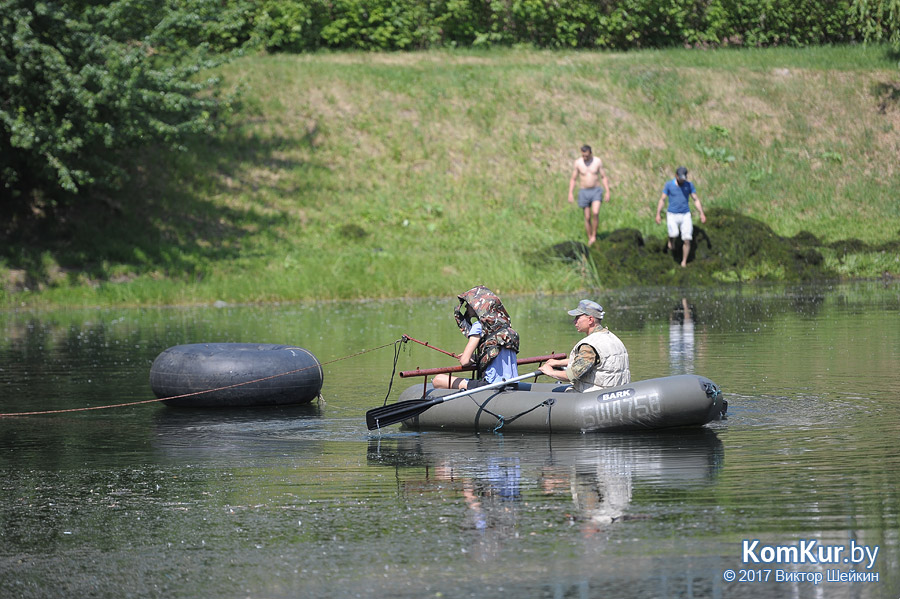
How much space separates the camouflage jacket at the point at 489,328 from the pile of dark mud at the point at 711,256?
1760cm

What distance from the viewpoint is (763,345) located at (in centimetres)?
1909

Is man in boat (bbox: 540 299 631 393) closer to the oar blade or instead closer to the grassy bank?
the oar blade

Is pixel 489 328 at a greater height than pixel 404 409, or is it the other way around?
pixel 489 328

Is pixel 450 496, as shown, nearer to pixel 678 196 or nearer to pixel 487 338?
pixel 487 338

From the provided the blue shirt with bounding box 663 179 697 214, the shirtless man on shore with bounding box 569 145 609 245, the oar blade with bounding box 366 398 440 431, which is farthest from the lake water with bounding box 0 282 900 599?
the shirtless man on shore with bounding box 569 145 609 245

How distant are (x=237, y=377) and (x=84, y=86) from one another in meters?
15.3

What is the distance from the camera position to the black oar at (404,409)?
12.7 m

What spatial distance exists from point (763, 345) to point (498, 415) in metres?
7.77

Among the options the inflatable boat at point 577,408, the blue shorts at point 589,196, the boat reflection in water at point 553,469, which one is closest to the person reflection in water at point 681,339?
the inflatable boat at point 577,408

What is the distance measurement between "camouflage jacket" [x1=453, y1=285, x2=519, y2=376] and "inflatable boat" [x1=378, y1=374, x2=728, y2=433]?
1.32ft

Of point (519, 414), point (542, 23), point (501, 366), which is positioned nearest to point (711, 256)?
point (542, 23)

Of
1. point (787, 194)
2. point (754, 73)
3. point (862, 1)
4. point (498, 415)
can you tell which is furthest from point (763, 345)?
point (754, 73)

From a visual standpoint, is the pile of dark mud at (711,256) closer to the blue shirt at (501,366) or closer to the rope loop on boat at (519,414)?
the blue shirt at (501,366)

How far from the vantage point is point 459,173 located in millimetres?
35781
